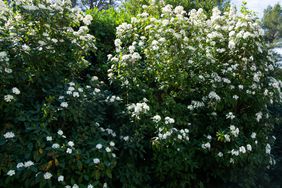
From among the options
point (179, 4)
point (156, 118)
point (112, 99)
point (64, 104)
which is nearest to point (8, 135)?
point (64, 104)

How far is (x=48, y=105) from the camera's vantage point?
319cm

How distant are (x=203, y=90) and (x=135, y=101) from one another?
90 centimetres

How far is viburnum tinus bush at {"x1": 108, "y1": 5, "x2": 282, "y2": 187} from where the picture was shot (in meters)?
3.96

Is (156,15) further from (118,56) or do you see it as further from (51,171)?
(51,171)

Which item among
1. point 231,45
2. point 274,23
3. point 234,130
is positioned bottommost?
point 274,23

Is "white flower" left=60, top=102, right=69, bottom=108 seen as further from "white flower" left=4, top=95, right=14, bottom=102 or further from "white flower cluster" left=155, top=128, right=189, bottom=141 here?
"white flower cluster" left=155, top=128, right=189, bottom=141

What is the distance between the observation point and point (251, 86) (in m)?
4.17

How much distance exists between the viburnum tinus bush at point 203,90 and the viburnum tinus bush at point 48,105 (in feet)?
1.70

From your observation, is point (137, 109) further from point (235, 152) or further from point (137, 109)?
point (235, 152)

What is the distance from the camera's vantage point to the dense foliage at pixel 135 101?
308cm

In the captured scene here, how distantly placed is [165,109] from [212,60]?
2.94 feet

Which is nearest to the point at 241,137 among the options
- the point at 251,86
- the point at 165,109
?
the point at 251,86

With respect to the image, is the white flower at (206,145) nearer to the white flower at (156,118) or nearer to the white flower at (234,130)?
the white flower at (234,130)

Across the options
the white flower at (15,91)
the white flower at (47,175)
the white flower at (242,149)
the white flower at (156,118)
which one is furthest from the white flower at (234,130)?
the white flower at (15,91)
